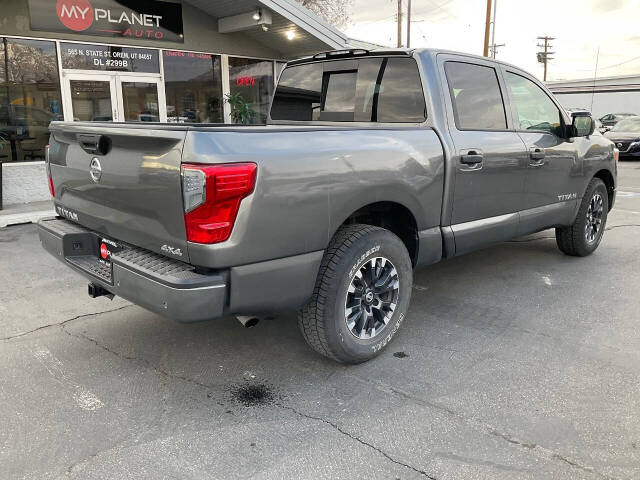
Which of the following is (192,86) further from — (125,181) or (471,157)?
(125,181)

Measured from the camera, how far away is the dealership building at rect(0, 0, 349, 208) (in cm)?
883

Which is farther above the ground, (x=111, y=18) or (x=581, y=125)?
(x=111, y=18)

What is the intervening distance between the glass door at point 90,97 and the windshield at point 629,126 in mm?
17110

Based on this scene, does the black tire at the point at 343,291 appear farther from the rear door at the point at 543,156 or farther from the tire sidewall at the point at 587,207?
the tire sidewall at the point at 587,207

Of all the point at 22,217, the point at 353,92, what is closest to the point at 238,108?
the point at 22,217

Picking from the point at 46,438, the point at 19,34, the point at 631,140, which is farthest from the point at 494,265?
the point at 631,140

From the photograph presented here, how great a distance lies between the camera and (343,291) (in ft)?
10.3

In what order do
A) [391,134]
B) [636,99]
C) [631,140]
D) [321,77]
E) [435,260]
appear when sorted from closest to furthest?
[391,134] → [435,260] → [321,77] → [631,140] → [636,99]

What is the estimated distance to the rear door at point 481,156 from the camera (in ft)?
13.0

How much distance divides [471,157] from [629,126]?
61.0 ft

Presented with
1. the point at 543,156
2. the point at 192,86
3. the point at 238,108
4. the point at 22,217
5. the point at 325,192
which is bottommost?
the point at 22,217

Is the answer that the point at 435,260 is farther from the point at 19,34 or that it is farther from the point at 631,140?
the point at 631,140

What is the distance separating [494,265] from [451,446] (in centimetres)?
340

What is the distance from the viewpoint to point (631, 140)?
1758 cm
